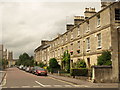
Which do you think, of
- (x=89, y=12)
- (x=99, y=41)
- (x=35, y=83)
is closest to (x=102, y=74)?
(x=35, y=83)

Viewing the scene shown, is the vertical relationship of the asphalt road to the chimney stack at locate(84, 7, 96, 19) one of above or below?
below

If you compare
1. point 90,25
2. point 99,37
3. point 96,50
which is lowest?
point 96,50

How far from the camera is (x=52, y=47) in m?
53.8

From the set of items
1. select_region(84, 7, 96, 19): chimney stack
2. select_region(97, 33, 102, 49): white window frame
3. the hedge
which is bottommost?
the hedge

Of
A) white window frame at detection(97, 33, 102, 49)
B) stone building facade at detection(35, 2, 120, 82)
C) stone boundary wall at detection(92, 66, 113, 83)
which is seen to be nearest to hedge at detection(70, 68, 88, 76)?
stone building facade at detection(35, 2, 120, 82)

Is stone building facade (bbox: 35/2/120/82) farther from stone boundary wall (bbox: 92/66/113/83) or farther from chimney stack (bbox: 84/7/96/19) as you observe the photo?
stone boundary wall (bbox: 92/66/113/83)

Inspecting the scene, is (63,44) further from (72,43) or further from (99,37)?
(99,37)

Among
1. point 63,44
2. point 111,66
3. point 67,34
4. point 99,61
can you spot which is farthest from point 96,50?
point 63,44

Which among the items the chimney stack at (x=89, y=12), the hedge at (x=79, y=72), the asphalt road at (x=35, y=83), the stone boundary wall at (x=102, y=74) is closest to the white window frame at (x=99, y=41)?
the hedge at (x=79, y=72)

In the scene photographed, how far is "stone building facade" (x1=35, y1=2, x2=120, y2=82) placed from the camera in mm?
22844

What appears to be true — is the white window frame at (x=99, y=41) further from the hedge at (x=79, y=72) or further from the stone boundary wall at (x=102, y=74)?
the stone boundary wall at (x=102, y=74)

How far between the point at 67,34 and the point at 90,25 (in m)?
11.1

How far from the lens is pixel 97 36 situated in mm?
27375

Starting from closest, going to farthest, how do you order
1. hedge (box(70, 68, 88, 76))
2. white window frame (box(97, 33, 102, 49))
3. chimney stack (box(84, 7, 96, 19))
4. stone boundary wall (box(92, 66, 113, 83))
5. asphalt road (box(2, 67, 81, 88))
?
asphalt road (box(2, 67, 81, 88)) < stone boundary wall (box(92, 66, 113, 83)) < hedge (box(70, 68, 88, 76)) < white window frame (box(97, 33, 102, 49)) < chimney stack (box(84, 7, 96, 19))
